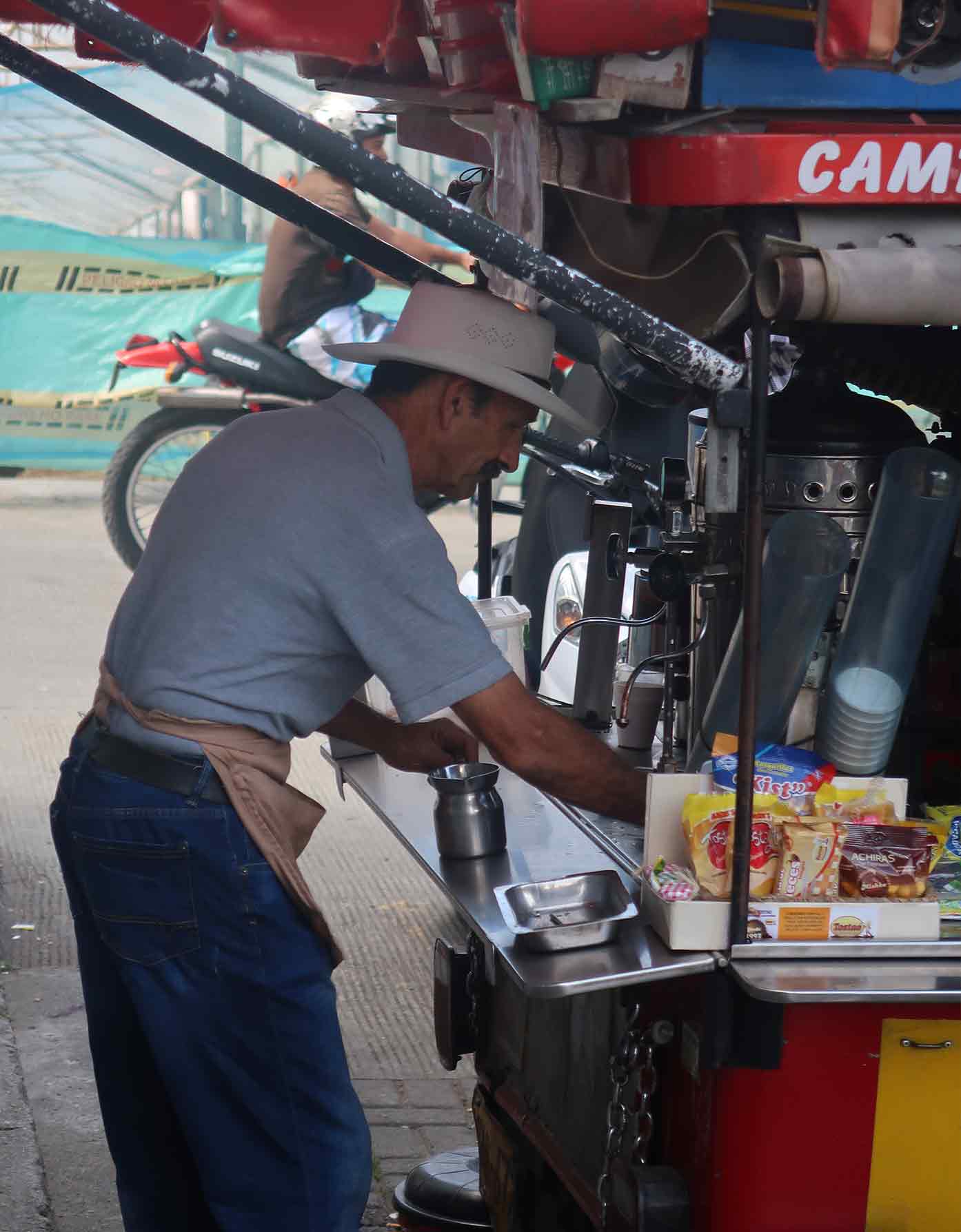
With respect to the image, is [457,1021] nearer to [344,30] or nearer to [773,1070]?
[773,1070]

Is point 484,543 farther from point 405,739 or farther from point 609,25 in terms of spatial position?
point 609,25

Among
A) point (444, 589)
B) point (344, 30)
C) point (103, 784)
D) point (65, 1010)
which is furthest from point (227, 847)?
point (65, 1010)

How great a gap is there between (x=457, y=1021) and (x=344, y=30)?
167cm

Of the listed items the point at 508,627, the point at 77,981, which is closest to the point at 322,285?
the point at 77,981

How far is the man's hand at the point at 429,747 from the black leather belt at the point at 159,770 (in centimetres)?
55

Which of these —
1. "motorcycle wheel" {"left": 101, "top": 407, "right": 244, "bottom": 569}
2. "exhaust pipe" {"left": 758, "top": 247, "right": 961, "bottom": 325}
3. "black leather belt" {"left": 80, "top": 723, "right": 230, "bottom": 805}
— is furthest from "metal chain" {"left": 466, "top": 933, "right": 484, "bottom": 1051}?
"motorcycle wheel" {"left": 101, "top": 407, "right": 244, "bottom": 569}

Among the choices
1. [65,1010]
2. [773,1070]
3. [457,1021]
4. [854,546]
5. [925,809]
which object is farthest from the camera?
[65,1010]

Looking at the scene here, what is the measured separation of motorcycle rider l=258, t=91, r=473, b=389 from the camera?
287 inches

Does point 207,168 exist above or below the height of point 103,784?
above

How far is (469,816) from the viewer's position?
2.54 metres

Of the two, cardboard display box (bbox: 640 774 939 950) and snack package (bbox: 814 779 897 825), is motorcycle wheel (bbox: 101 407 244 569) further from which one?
cardboard display box (bbox: 640 774 939 950)

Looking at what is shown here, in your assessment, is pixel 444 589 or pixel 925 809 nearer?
pixel 444 589

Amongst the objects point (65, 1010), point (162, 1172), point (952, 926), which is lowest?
point (65, 1010)

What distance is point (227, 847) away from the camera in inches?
90.7
